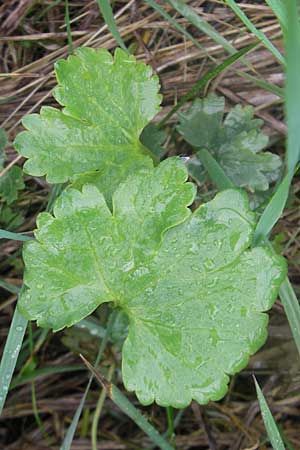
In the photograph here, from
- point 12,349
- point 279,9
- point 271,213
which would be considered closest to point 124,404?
point 12,349

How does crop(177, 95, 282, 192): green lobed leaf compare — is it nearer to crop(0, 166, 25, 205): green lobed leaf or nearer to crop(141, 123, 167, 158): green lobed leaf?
crop(141, 123, 167, 158): green lobed leaf

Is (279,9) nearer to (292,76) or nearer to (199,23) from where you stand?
(199,23)

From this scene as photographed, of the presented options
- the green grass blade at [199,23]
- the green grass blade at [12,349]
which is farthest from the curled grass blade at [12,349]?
the green grass blade at [199,23]

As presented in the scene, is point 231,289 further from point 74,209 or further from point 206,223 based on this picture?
point 74,209

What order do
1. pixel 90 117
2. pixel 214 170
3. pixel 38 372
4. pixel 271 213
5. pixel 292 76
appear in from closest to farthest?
pixel 292 76 → pixel 271 213 → pixel 90 117 → pixel 214 170 → pixel 38 372

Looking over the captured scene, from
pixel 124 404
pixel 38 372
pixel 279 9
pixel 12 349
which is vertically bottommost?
pixel 38 372

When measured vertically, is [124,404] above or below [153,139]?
below

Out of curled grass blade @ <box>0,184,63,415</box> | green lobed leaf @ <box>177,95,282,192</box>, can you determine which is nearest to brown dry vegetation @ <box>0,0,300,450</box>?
green lobed leaf @ <box>177,95,282,192</box>

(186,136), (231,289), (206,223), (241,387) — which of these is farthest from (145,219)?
(241,387)
